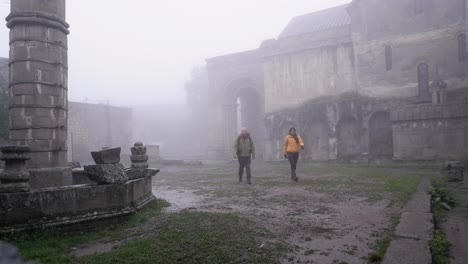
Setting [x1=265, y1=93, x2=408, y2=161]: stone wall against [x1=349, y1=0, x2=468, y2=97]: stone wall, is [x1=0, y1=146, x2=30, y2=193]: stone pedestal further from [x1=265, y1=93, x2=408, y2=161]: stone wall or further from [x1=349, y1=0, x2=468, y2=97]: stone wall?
[x1=349, y1=0, x2=468, y2=97]: stone wall

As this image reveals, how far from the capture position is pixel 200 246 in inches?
158

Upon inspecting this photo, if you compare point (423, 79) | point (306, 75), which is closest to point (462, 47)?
point (423, 79)

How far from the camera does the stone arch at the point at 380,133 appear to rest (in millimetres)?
21000

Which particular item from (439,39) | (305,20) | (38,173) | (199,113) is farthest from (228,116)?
(38,173)

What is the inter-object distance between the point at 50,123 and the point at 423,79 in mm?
20775

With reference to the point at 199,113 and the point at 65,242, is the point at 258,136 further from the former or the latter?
the point at 65,242

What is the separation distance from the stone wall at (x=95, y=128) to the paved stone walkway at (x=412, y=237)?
31.9 meters

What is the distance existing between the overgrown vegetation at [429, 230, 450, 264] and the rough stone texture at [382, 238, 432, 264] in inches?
3.5

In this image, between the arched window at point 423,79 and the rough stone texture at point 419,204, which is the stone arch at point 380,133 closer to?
the arched window at point 423,79

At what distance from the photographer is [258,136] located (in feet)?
119

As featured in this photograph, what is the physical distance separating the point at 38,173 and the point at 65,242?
241 cm

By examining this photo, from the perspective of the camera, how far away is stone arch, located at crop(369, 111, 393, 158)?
21000 mm

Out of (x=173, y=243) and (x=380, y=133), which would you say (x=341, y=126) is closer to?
(x=380, y=133)

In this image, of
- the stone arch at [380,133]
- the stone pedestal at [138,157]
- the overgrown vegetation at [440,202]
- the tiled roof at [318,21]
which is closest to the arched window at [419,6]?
the tiled roof at [318,21]
